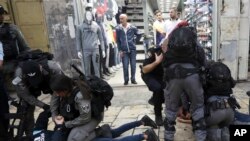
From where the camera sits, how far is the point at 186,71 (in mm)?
2855

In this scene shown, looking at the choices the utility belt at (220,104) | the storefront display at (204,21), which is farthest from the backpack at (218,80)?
the storefront display at (204,21)

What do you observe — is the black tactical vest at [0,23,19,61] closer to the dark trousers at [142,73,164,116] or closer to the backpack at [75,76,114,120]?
the backpack at [75,76,114,120]

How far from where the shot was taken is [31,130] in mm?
3475

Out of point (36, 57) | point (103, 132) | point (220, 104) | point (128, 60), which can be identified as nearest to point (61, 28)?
point (128, 60)

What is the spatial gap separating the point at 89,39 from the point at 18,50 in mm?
2617

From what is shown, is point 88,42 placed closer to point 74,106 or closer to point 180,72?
point 74,106

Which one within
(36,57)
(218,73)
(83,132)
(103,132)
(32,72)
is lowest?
(103,132)

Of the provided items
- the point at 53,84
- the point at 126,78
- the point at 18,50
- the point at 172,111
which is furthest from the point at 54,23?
the point at 172,111

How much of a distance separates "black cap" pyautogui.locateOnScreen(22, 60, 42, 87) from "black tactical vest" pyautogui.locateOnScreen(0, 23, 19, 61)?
0.59m

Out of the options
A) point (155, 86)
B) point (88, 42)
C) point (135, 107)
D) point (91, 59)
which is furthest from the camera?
point (91, 59)

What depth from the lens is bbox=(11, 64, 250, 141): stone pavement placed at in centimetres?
365

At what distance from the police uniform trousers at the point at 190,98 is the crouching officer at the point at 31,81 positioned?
1.41 m

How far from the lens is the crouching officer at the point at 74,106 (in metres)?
2.84

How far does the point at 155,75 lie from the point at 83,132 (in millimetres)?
1254
